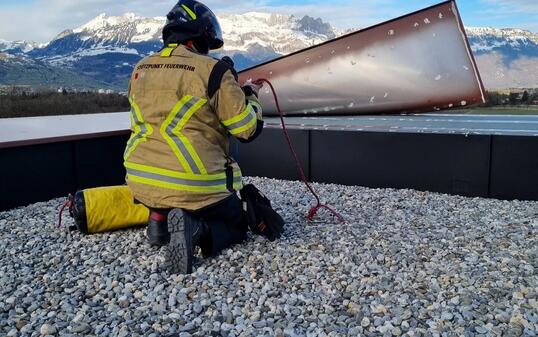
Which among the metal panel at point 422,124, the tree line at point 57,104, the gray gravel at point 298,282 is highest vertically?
the tree line at point 57,104

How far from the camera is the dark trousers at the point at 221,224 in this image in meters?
3.46

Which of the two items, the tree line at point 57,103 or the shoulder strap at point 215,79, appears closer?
the shoulder strap at point 215,79

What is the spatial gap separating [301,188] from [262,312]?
10.6 ft

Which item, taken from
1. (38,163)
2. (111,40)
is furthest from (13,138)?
(111,40)

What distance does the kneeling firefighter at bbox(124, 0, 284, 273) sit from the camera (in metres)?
3.26

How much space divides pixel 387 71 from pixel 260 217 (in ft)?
11.8

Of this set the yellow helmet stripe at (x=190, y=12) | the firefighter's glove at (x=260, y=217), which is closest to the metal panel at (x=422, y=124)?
the firefighter's glove at (x=260, y=217)

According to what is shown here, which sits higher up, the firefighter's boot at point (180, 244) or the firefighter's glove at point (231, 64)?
the firefighter's glove at point (231, 64)

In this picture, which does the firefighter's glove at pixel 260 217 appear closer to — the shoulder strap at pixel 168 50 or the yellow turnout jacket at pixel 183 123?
the yellow turnout jacket at pixel 183 123

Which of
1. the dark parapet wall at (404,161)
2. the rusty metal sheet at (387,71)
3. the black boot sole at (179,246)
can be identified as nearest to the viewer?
the black boot sole at (179,246)

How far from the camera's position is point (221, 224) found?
3.60m

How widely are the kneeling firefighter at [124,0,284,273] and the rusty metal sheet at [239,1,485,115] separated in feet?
11.4

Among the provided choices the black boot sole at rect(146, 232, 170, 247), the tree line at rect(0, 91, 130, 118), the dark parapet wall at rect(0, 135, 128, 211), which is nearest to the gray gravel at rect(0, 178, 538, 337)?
the black boot sole at rect(146, 232, 170, 247)

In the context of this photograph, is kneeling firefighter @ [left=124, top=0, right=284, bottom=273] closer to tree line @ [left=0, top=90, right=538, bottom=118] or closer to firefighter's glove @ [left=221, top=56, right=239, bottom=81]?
firefighter's glove @ [left=221, top=56, right=239, bottom=81]
